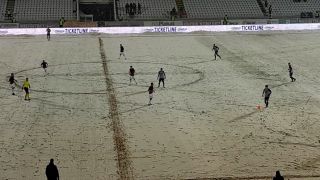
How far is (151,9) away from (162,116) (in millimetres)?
39711

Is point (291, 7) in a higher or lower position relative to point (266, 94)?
higher

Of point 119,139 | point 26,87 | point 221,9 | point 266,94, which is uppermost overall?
point 221,9

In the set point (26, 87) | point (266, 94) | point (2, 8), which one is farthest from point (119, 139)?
point (2, 8)

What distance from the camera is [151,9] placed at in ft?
209

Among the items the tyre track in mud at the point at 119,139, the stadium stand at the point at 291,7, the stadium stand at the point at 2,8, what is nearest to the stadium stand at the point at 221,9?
the stadium stand at the point at 291,7

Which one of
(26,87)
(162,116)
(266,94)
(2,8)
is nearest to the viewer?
(162,116)

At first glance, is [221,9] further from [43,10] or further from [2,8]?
[2,8]

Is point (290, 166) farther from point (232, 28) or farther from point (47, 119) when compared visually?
point (232, 28)

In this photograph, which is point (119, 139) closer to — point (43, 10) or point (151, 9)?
point (43, 10)

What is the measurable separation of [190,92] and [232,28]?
29851 mm

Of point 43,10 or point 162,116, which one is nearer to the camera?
point 162,116

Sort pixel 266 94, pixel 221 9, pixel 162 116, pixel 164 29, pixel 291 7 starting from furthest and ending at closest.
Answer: pixel 291 7 < pixel 221 9 < pixel 164 29 < pixel 266 94 < pixel 162 116

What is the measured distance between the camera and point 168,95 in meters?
29.5

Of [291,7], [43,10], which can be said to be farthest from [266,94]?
[291,7]
